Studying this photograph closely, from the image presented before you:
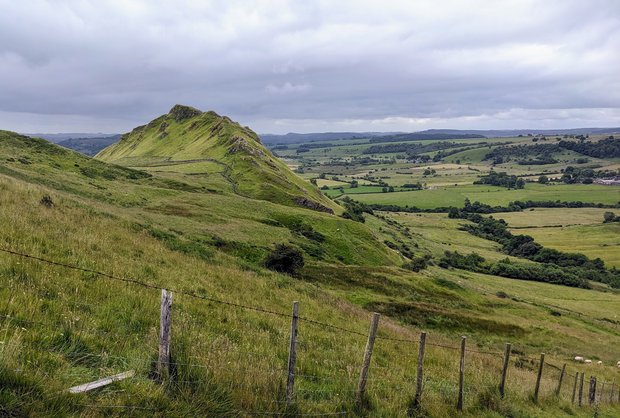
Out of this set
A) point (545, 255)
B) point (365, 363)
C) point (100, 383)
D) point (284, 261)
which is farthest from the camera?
point (545, 255)

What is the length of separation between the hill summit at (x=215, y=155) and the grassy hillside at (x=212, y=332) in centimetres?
4432

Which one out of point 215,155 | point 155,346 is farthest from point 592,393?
point 215,155

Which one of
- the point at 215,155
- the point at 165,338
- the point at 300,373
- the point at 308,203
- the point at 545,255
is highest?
the point at 215,155

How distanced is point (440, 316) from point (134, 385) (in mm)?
36256

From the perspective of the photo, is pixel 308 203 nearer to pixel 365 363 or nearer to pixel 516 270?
pixel 516 270

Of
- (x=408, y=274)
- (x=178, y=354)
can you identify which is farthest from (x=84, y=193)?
(x=178, y=354)

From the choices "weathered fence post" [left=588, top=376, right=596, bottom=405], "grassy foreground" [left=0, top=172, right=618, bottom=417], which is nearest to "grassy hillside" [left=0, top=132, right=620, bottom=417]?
"grassy foreground" [left=0, top=172, right=618, bottom=417]

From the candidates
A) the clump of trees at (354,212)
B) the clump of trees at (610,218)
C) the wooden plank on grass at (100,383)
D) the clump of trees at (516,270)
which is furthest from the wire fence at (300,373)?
the clump of trees at (610,218)

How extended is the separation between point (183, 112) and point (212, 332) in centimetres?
18155

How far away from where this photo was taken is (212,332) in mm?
12836

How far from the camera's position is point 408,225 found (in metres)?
172

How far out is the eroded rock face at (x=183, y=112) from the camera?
17850cm

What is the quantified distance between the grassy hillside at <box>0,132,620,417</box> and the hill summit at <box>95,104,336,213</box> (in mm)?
44323

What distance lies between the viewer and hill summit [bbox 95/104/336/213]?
9412 cm
